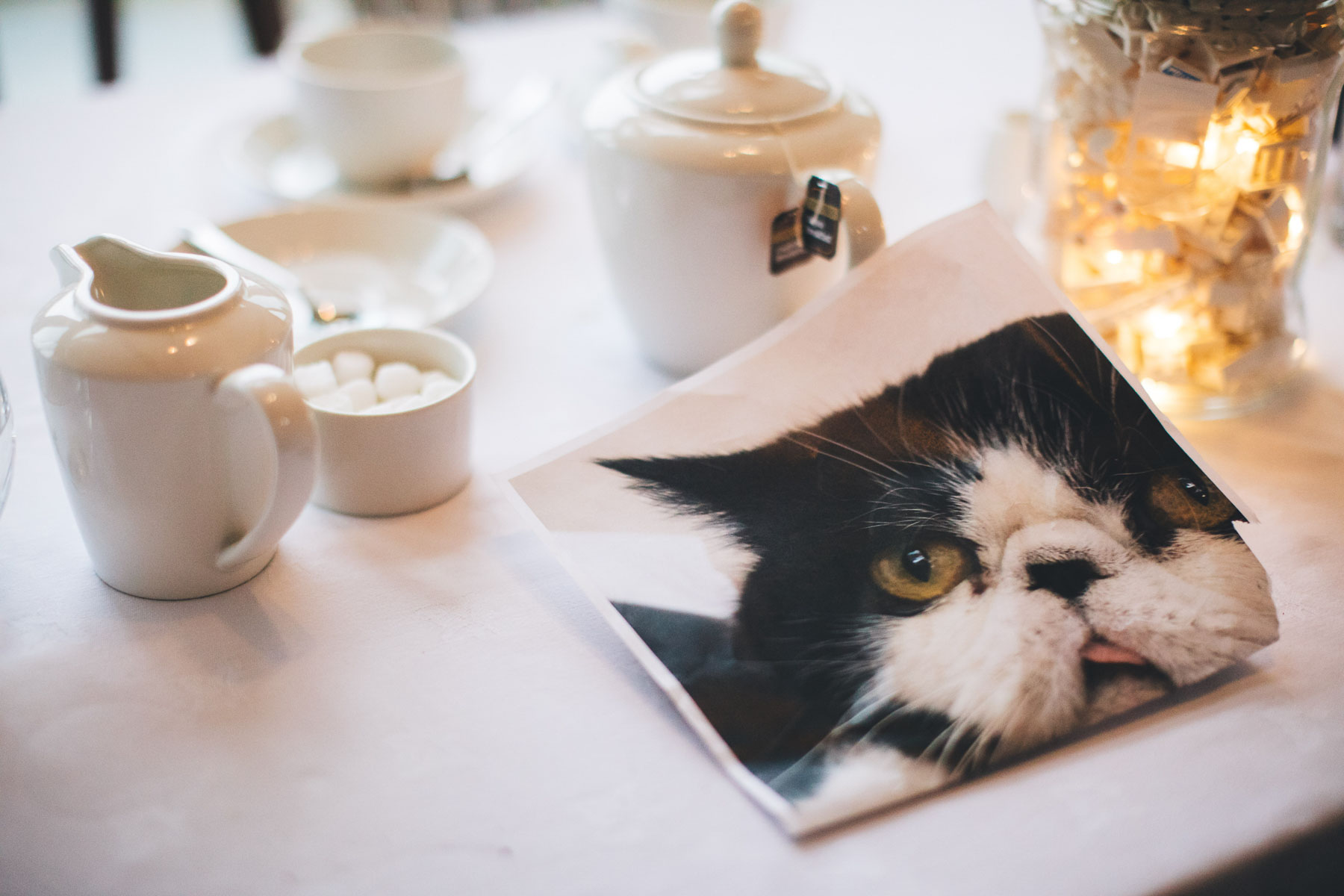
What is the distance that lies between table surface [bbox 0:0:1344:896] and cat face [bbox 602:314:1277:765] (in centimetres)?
2

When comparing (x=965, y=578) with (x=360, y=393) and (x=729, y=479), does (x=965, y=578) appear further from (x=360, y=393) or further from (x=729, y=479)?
(x=360, y=393)

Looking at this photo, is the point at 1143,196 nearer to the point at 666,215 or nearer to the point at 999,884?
the point at 666,215

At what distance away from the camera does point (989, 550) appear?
0.39 metres

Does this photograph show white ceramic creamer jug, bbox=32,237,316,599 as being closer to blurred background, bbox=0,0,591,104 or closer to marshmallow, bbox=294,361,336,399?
marshmallow, bbox=294,361,336,399

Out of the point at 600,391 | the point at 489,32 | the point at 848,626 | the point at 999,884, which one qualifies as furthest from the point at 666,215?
the point at 489,32

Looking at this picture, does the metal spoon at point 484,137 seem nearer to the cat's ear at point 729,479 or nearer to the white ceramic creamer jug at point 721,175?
the white ceramic creamer jug at point 721,175

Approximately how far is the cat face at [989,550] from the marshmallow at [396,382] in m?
0.11

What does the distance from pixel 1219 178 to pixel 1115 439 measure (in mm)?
140

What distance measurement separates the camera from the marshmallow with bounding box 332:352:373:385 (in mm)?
461

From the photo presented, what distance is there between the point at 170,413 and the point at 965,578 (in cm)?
31

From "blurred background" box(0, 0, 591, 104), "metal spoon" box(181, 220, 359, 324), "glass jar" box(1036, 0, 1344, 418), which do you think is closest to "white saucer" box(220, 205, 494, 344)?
"metal spoon" box(181, 220, 359, 324)

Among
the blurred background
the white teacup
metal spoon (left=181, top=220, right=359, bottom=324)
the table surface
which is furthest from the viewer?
the blurred background

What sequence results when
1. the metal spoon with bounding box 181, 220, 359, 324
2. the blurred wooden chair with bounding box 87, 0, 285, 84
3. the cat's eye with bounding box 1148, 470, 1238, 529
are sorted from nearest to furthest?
the cat's eye with bounding box 1148, 470, 1238, 529, the metal spoon with bounding box 181, 220, 359, 324, the blurred wooden chair with bounding box 87, 0, 285, 84

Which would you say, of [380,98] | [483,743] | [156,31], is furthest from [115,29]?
[483,743]
